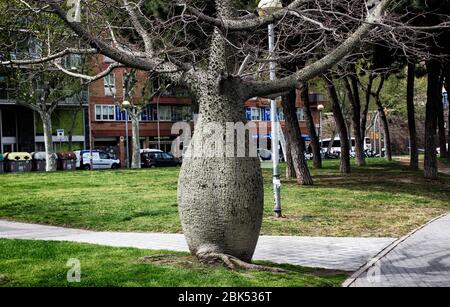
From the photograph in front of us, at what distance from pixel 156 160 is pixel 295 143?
2906 centimetres

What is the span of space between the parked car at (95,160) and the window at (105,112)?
318 inches

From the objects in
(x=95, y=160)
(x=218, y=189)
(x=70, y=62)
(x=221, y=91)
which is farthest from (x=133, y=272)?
(x=95, y=160)

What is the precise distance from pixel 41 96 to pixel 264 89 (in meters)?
31.0

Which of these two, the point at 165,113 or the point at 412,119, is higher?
the point at 165,113

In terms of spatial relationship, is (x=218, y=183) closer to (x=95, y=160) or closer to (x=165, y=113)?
(x=95, y=160)

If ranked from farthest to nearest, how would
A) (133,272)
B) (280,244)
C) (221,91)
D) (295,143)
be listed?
(295,143) → (280,244) → (221,91) → (133,272)

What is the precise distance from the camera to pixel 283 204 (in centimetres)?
1544

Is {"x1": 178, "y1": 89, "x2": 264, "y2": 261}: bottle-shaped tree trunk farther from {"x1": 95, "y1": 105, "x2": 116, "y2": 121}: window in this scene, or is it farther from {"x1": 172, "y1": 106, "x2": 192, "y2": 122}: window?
{"x1": 172, "y1": 106, "x2": 192, "y2": 122}: window

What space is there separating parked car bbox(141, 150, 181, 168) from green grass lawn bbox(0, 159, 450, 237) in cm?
2457

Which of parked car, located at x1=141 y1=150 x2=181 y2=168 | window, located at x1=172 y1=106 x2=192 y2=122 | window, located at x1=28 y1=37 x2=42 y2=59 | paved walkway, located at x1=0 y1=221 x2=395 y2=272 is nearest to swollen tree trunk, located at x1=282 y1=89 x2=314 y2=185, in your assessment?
paved walkway, located at x1=0 y1=221 x2=395 y2=272

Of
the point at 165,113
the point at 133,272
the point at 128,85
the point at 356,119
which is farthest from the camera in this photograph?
the point at 165,113

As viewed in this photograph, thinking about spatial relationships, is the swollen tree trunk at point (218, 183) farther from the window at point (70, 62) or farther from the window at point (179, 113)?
the window at point (179, 113)

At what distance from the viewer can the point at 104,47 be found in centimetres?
742
